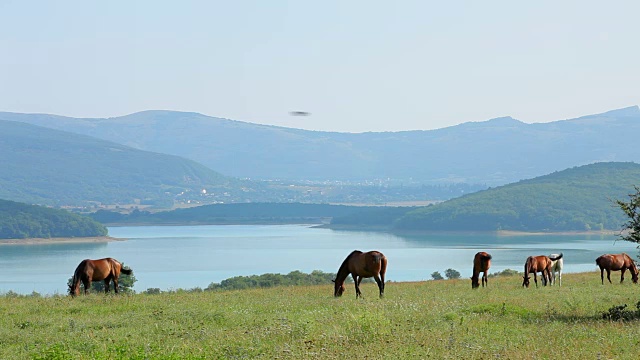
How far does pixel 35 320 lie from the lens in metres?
16.8

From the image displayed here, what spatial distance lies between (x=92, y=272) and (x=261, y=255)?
361ft

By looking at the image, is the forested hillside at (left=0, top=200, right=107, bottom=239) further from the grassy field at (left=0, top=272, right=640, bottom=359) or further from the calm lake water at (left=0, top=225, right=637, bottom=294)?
the grassy field at (left=0, top=272, right=640, bottom=359)

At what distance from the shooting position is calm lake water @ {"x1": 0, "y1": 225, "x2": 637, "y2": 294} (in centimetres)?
9006

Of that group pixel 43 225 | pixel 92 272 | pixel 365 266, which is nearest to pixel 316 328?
pixel 365 266

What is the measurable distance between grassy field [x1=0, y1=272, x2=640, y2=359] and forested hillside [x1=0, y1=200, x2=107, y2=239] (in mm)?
168505

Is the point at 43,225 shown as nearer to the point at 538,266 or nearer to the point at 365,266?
the point at 538,266

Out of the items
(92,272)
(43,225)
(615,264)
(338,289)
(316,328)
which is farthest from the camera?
(43,225)

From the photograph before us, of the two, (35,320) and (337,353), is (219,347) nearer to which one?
(337,353)

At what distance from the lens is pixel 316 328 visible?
1438 cm

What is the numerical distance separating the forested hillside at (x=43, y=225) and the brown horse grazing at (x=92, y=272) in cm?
16345

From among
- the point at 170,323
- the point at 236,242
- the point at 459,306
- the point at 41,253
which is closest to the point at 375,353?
the point at 170,323

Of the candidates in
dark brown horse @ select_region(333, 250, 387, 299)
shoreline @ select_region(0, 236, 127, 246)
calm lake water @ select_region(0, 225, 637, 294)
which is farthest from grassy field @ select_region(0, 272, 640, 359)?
shoreline @ select_region(0, 236, 127, 246)

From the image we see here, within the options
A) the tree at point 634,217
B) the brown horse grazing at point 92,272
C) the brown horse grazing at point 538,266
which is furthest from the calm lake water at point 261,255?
the tree at point 634,217

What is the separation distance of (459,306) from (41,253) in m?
137
